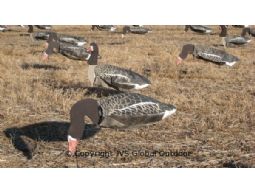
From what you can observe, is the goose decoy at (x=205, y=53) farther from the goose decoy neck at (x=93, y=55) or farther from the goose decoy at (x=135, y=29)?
the goose decoy neck at (x=93, y=55)

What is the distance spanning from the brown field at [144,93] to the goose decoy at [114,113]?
0.58 feet

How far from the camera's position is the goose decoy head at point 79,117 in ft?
15.4

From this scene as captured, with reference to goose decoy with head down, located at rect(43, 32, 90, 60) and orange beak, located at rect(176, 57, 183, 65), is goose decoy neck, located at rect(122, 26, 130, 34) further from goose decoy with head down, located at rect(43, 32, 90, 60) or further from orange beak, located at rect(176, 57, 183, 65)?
orange beak, located at rect(176, 57, 183, 65)

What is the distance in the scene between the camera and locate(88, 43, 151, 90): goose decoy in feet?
A: 20.8

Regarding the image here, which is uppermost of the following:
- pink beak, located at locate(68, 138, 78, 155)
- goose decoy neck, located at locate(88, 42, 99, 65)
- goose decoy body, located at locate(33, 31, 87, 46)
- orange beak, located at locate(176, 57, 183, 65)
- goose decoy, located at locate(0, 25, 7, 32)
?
goose decoy, located at locate(0, 25, 7, 32)

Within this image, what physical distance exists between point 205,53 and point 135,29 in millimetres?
1469

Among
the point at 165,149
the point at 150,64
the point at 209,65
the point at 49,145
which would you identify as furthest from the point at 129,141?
the point at 209,65

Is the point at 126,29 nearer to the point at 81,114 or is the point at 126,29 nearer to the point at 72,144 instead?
the point at 81,114

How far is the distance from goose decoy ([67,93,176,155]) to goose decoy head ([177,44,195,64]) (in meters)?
2.43

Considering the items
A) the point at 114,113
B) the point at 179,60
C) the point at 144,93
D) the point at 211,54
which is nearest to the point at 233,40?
the point at 211,54

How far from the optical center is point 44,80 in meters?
6.96

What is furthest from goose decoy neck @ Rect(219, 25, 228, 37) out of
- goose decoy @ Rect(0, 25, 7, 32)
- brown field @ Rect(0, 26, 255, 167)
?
goose decoy @ Rect(0, 25, 7, 32)

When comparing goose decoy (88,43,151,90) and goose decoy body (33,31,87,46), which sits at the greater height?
goose decoy body (33,31,87,46)

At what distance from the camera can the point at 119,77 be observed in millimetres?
6363
